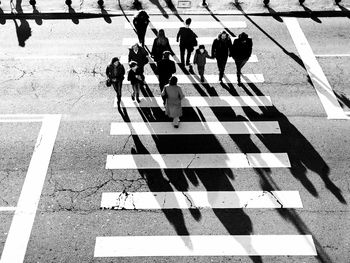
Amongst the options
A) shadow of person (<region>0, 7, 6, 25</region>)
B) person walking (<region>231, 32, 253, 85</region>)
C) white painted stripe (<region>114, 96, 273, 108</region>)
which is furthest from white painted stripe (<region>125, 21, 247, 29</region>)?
shadow of person (<region>0, 7, 6, 25</region>)

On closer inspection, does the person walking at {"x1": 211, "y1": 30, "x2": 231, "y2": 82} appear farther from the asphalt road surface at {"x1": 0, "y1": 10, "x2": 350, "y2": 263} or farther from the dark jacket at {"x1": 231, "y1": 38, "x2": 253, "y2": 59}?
the asphalt road surface at {"x1": 0, "y1": 10, "x2": 350, "y2": 263}

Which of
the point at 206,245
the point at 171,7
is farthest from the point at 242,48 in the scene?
the point at 206,245

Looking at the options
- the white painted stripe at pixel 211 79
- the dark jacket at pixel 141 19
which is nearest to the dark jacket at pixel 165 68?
the white painted stripe at pixel 211 79

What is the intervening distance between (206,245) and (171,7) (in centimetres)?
1099

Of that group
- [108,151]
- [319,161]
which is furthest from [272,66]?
[108,151]

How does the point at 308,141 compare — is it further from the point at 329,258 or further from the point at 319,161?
Answer: the point at 329,258

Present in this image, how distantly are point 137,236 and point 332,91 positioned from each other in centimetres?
786

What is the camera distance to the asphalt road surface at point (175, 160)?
1048 centimetres

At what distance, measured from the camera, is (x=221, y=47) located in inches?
551

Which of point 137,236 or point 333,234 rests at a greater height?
point 333,234

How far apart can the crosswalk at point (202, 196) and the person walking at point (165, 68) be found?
2.78 feet

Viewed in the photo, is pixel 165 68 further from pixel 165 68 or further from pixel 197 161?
pixel 197 161

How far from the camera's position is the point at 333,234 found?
1059 centimetres

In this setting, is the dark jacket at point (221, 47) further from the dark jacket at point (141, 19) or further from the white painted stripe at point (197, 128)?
the dark jacket at point (141, 19)
